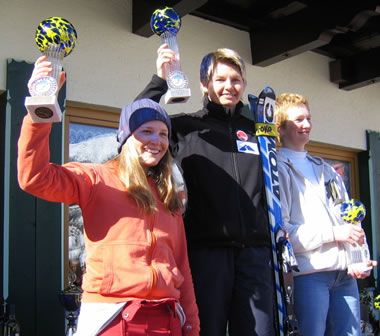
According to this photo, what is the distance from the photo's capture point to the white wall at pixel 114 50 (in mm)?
3547

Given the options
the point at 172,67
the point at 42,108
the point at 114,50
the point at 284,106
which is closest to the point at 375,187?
the point at 114,50

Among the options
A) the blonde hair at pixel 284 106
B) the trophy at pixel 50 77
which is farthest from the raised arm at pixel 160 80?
the blonde hair at pixel 284 106

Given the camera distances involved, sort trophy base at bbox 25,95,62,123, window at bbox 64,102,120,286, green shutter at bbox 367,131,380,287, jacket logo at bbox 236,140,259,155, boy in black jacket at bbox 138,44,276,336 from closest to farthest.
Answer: trophy base at bbox 25,95,62,123 < boy in black jacket at bbox 138,44,276,336 < jacket logo at bbox 236,140,259,155 < window at bbox 64,102,120,286 < green shutter at bbox 367,131,380,287

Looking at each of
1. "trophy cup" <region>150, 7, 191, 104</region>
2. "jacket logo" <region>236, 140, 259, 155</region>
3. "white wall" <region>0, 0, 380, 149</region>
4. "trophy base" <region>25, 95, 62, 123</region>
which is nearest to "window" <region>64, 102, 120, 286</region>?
"white wall" <region>0, 0, 380, 149</region>

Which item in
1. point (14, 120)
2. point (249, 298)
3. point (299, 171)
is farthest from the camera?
point (14, 120)

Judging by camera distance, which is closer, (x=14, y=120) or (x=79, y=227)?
(x=14, y=120)

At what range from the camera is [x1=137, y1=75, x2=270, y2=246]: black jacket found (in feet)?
7.08

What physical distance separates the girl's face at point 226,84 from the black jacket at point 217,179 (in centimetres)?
4

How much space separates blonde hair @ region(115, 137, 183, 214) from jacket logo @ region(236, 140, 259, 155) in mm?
362

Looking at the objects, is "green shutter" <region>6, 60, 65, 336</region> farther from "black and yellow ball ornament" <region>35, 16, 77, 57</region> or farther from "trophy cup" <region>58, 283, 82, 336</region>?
"black and yellow ball ornament" <region>35, 16, 77, 57</region>

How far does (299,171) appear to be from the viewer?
2658mm

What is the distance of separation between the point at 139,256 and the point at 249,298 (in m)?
0.55

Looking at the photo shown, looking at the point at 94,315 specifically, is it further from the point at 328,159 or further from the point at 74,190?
the point at 328,159

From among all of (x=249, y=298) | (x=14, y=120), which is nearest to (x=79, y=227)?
(x=14, y=120)
